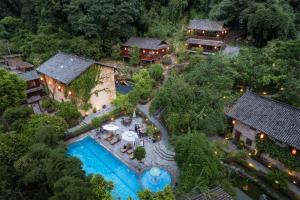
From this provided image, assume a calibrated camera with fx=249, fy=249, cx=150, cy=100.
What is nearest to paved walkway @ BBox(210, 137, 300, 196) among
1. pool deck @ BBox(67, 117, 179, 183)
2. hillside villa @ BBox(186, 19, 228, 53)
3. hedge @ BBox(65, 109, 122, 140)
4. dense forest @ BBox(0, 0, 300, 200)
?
dense forest @ BBox(0, 0, 300, 200)

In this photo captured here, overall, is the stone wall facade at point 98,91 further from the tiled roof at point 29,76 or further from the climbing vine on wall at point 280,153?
the climbing vine on wall at point 280,153

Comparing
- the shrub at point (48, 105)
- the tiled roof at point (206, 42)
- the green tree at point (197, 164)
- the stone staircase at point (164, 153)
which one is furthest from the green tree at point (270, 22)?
the shrub at point (48, 105)

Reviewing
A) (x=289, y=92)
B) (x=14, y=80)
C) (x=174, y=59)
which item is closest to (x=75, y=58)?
(x=14, y=80)

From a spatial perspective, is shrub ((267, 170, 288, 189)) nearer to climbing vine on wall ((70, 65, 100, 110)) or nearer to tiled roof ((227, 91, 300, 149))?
tiled roof ((227, 91, 300, 149))

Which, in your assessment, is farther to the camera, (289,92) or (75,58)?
(75,58)

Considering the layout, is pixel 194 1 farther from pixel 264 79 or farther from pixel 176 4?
pixel 264 79
